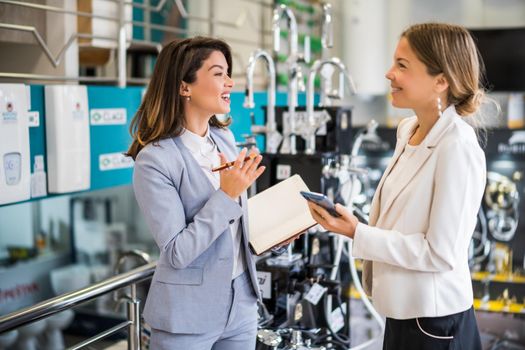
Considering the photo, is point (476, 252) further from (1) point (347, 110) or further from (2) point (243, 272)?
(2) point (243, 272)

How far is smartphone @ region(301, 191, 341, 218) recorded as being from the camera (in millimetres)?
1850

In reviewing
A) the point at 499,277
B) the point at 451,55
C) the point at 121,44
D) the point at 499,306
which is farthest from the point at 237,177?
the point at 499,277

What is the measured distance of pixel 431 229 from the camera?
1.74 m

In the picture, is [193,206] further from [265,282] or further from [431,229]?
[265,282]

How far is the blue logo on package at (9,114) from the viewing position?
2.82 metres

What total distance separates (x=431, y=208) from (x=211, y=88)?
0.67m

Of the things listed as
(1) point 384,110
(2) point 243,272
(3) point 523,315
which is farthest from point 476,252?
(2) point 243,272

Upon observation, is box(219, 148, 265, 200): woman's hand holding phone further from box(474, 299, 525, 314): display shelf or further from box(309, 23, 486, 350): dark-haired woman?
box(474, 299, 525, 314): display shelf

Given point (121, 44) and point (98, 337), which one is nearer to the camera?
point (98, 337)

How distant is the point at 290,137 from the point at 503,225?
3467 mm

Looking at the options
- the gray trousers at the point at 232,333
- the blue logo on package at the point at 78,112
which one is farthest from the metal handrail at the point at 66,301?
the blue logo on package at the point at 78,112

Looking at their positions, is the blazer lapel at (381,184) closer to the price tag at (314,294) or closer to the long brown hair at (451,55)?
the long brown hair at (451,55)

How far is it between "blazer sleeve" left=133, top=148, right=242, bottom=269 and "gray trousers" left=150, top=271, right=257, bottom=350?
20cm

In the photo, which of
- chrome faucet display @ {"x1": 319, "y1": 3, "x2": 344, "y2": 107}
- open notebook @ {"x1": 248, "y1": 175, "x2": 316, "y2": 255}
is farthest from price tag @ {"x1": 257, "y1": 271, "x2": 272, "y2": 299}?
chrome faucet display @ {"x1": 319, "y1": 3, "x2": 344, "y2": 107}
